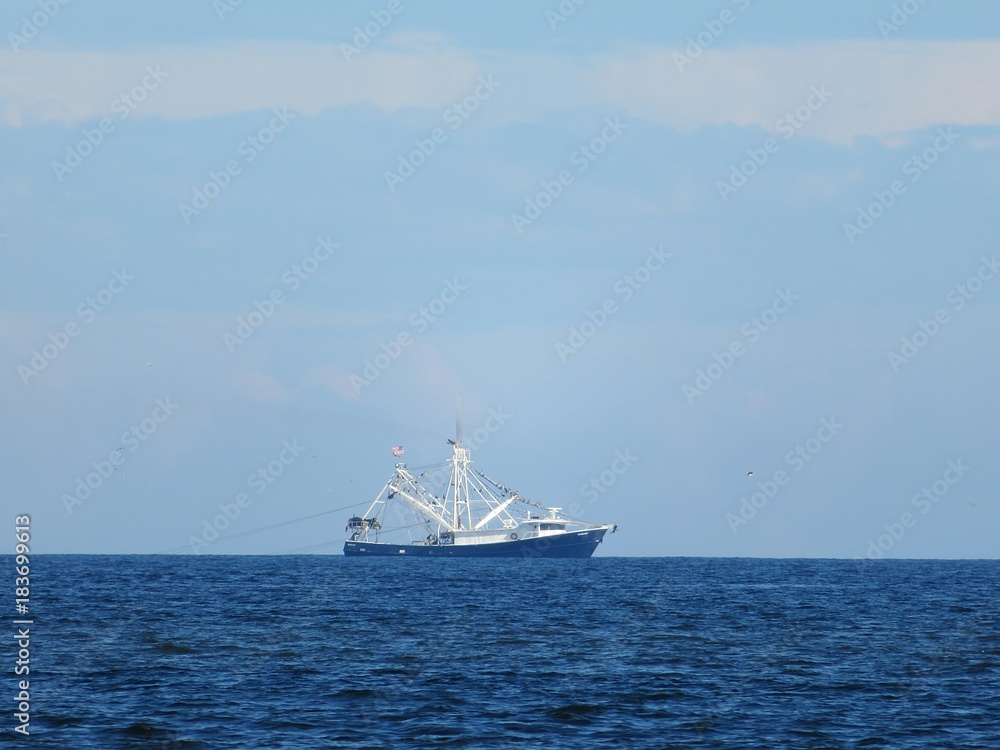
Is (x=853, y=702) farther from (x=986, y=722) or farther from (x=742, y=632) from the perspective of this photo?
(x=742, y=632)

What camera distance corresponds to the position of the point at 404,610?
243 ft

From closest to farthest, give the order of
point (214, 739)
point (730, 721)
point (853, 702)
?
point (214, 739) → point (730, 721) → point (853, 702)

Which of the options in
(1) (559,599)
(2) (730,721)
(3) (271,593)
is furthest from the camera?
(3) (271,593)

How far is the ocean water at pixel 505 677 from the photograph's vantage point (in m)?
32.7

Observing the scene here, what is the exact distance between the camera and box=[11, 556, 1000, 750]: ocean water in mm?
32719

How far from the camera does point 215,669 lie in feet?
143

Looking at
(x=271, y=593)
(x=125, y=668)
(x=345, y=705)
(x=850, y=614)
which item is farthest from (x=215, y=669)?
(x=271, y=593)

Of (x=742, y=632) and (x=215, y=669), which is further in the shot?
(x=742, y=632)

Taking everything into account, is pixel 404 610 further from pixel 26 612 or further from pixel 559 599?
pixel 26 612

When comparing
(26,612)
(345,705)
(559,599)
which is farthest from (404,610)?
(345,705)

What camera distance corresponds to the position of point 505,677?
4247 cm

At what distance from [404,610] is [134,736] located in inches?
1690

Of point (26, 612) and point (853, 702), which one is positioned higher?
point (26, 612)

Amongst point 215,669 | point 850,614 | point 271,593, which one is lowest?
point 215,669
